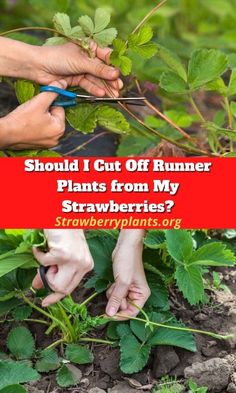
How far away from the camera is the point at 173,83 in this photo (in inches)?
80.5

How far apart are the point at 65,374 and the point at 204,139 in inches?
43.0

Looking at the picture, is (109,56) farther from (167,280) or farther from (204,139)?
(204,139)

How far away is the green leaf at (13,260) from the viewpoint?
5.56 feet

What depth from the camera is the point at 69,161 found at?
6.66 feet

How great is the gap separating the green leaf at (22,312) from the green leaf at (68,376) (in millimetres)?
152

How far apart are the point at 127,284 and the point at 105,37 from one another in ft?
1.74

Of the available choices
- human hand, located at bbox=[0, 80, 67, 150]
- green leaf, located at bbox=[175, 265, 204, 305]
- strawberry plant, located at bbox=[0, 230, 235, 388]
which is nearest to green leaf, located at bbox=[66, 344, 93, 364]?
strawberry plant, located at bbox=[0, 230, 235, 388]

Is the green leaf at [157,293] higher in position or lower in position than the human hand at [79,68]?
lower

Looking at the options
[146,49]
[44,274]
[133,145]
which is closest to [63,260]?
[44,274]

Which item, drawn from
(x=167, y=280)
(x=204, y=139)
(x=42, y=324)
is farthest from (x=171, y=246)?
(x=204, y=139)

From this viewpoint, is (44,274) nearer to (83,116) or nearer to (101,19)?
(83,116)

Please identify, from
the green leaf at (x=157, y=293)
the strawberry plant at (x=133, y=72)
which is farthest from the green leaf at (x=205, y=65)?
the green leaf at (x=157, y=293)

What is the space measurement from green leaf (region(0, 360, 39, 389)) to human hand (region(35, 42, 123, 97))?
0.61 metres

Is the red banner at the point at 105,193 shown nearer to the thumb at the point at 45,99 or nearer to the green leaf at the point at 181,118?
the thumb at the point at 45,99
